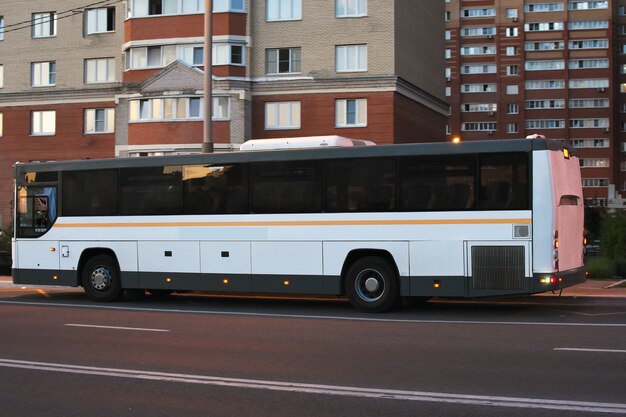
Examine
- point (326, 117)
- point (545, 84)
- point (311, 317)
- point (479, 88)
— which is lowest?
point (311, 317)

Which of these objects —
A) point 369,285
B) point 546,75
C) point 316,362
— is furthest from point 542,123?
point 316,362

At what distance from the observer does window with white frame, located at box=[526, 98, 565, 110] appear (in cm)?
9344

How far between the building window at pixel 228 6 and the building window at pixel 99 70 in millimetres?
6758

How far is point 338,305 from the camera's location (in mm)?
15992

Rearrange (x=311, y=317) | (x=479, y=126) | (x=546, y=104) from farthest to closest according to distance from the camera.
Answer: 1. (x=479, y=126)
2. (x=546, y=104)
3. (x=311, y=317)

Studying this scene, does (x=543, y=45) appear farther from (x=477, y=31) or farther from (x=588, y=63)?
(x=477, y=31)

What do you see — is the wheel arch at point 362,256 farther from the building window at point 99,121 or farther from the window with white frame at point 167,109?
the building window at point 99,121

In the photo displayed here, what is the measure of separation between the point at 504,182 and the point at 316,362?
5668 millimetres

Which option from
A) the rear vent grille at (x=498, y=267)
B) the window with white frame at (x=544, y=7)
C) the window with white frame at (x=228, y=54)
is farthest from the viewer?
the window with white frame at (x=544, y=7)

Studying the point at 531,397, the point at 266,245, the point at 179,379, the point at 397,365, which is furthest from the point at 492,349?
the point at 266,245

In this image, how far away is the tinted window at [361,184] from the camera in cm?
1411

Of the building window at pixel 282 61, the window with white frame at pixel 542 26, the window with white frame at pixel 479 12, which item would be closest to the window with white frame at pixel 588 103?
the window with white frame at pixel 542 26

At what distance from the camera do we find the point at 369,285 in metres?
14.2

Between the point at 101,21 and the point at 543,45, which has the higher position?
the point at 543,45
